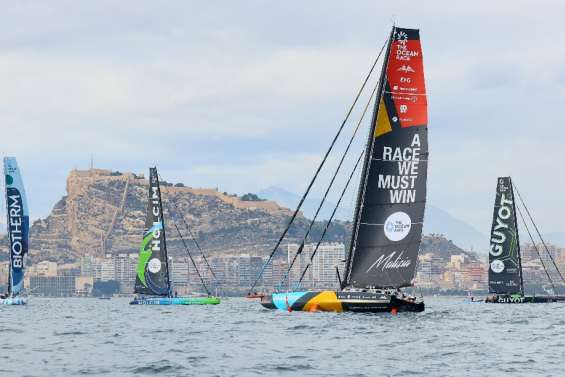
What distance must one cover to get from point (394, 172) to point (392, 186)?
697 mm

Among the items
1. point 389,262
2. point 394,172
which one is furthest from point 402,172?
point 389,262

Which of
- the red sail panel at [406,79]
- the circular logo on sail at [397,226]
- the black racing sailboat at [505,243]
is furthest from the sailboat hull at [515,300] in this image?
the red sail panel at [406,79]

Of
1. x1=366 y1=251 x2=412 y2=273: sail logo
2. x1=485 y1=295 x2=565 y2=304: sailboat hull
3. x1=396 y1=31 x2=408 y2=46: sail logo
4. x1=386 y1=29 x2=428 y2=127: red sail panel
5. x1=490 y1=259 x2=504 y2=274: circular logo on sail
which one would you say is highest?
x1=396 y1=31 x2=408 y2=46: sail logo

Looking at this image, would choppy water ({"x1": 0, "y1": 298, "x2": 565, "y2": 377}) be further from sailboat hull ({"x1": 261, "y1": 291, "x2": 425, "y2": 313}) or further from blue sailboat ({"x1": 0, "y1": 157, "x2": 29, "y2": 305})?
blue sailboat ({"x1": 0, "y1": 157, "x2": 29, "y2": 305})

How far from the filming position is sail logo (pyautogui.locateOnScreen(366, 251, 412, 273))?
186 feet

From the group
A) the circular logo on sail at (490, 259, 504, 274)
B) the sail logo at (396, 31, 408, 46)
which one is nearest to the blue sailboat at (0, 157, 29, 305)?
the circular logo on sail at (490, 259, 504, 274)

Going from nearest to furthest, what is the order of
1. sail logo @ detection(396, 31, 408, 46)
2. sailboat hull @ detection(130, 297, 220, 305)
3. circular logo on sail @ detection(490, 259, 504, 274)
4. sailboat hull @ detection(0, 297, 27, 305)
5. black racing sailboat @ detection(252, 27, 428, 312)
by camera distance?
sail logo @ detection(396, 31, 408, 46) < black racing sailboat @ detection(252, 27, 428, 312) < sailboat hull @ detection(130, 297, 220, 305) < sailboat hull @ detection(0, 297, 27, 305) < circular logo on sail @ detection(490, 259, 504, 274)

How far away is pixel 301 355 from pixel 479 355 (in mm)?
5751

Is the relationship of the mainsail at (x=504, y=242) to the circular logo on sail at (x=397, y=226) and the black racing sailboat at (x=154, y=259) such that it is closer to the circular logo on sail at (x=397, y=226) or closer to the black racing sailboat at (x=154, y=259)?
the black racing sailboat at (x=154, y=259)

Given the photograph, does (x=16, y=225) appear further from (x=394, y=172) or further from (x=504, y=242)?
(x=394, y=172)

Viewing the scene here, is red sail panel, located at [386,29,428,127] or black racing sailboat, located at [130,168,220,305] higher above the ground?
red sail panel, located at [386,29,428,127]

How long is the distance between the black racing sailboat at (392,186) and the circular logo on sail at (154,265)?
156 ft

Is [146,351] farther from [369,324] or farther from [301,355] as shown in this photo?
[369,324]

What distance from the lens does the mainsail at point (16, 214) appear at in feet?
333
